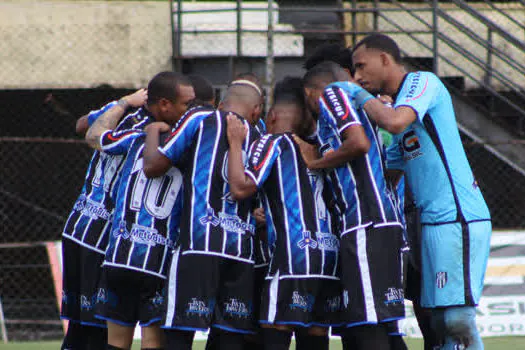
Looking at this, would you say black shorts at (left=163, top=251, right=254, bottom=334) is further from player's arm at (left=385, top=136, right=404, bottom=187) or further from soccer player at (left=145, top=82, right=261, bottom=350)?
player's arm at (left=385, top=136, right=404, bottom=187)

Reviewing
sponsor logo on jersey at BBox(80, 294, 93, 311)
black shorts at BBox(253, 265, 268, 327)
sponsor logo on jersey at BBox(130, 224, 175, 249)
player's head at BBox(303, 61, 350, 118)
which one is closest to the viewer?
sponsor logo on jersey at BBox(130, 224, 175, 249)

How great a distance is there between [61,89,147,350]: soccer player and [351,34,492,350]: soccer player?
1665 millimetres

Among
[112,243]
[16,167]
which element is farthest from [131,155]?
[16,167]

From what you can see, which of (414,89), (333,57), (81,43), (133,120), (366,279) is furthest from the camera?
(81,43)

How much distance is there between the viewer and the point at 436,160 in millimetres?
4883

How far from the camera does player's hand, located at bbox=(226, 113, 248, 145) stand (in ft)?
16.2

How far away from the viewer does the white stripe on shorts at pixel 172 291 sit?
4745mm

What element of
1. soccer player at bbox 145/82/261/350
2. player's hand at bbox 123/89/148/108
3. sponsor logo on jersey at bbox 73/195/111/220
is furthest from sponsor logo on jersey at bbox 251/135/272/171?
sponsor logo on jersey at bbox 73/195/111/220

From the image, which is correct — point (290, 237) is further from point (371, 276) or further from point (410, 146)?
point (410, 146)

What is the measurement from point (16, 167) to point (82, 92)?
1.29 metres

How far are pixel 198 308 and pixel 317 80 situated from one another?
4.83 feet

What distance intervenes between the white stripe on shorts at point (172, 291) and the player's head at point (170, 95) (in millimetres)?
885

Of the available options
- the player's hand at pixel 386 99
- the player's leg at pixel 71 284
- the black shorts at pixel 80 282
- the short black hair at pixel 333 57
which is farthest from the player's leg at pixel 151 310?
the short black hair at pixel 333 57

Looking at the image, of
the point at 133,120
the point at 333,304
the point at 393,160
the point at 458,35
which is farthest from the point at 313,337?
the point at 458,35
